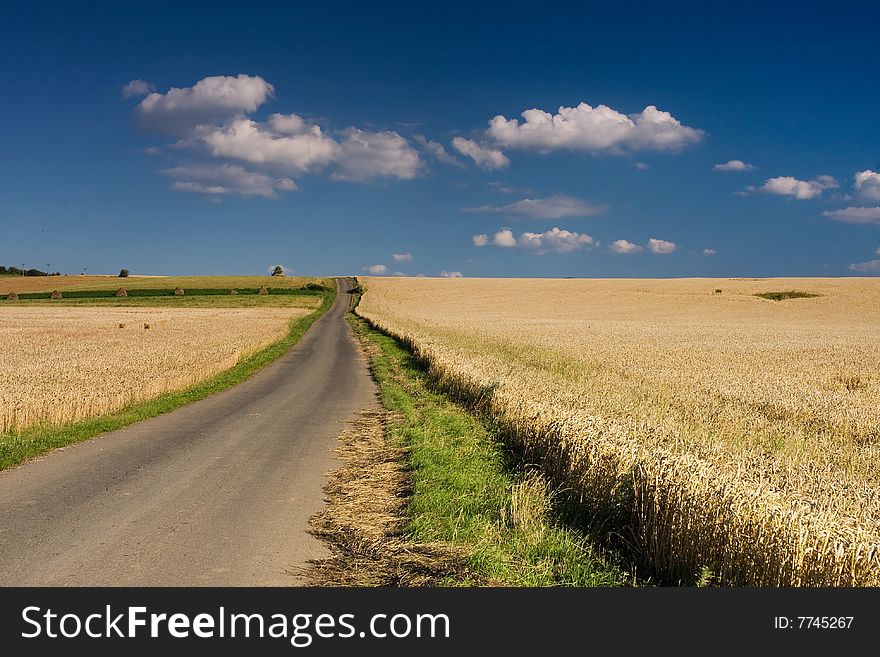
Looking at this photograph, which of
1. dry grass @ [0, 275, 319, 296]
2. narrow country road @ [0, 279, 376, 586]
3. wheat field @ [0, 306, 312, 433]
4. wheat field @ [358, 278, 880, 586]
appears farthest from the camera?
dry grass @ [0, 275, 319, 296]

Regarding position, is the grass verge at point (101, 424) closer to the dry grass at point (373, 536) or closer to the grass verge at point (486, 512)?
the dry grass at point (373, 536)

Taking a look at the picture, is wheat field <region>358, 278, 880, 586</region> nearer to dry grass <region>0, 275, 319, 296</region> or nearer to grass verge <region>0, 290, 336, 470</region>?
grass verge <region>0, 290, 336, 470</region>

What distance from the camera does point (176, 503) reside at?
9.19 meters

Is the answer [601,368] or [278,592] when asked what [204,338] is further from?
[278,592]

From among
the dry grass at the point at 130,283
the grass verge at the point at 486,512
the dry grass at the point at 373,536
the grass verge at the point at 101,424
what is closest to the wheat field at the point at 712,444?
the grass verge at the point at 486,512

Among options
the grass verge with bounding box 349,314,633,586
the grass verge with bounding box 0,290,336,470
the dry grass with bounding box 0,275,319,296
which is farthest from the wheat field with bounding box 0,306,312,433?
the dry grass with bounding box 0,275,319,296

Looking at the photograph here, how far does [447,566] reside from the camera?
23.0 feet

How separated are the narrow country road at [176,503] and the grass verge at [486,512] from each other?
1610 mm

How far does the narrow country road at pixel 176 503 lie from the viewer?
679 cm

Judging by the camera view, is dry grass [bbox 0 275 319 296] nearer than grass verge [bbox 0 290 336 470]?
No

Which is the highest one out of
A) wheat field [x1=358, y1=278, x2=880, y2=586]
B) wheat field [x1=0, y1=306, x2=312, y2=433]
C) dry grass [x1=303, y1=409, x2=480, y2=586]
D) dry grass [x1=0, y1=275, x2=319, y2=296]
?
dry grass [x1=0, y1=275, x2=319, y2=296]

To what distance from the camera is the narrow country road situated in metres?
6.79

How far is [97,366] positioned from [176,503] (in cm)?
1779

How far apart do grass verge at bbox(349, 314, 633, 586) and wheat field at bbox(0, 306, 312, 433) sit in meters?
8.17
